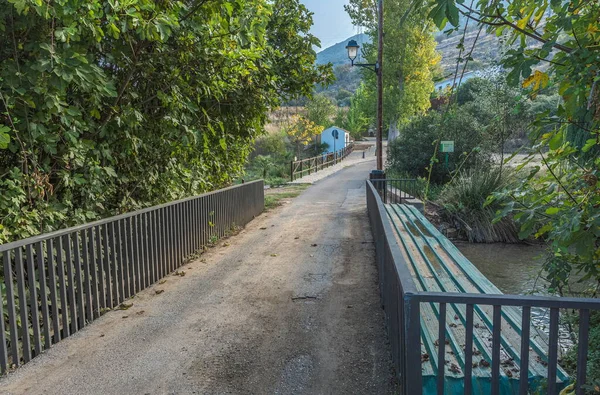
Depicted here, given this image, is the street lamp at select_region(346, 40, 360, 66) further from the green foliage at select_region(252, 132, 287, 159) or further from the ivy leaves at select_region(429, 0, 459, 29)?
the green foliage at select_region(252, 132, 287, 159)

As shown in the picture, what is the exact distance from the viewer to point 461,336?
3.05 meters

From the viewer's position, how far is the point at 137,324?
14.0 feet

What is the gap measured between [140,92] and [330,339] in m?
3.50

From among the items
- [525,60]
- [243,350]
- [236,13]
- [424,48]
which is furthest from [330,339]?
[424,48]

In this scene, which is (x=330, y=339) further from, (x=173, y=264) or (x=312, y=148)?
(x=312, y=148)

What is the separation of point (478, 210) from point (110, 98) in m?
10.3

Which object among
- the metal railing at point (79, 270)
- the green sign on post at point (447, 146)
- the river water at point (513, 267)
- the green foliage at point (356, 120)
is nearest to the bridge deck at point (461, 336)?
the river water at point (513, 267)

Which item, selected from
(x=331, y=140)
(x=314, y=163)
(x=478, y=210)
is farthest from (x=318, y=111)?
(x=478, y=210)

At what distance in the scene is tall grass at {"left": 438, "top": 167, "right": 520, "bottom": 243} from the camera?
12.0 meters

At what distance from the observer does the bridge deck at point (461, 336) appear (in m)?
2.49

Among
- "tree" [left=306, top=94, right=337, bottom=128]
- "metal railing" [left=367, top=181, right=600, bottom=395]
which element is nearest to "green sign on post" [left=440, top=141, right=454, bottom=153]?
"metal railing" [left=367, top=181, right=600, bottom=395]

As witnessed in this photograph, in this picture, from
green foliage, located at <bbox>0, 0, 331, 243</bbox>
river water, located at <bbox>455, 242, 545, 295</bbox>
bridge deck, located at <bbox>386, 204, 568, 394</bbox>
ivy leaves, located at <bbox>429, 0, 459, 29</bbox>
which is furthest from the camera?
river water, located at <bbox>455, 242, 545, 295</bbox>

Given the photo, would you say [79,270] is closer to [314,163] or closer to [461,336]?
[461,336]

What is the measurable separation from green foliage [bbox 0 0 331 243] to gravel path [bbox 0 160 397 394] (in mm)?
1085
